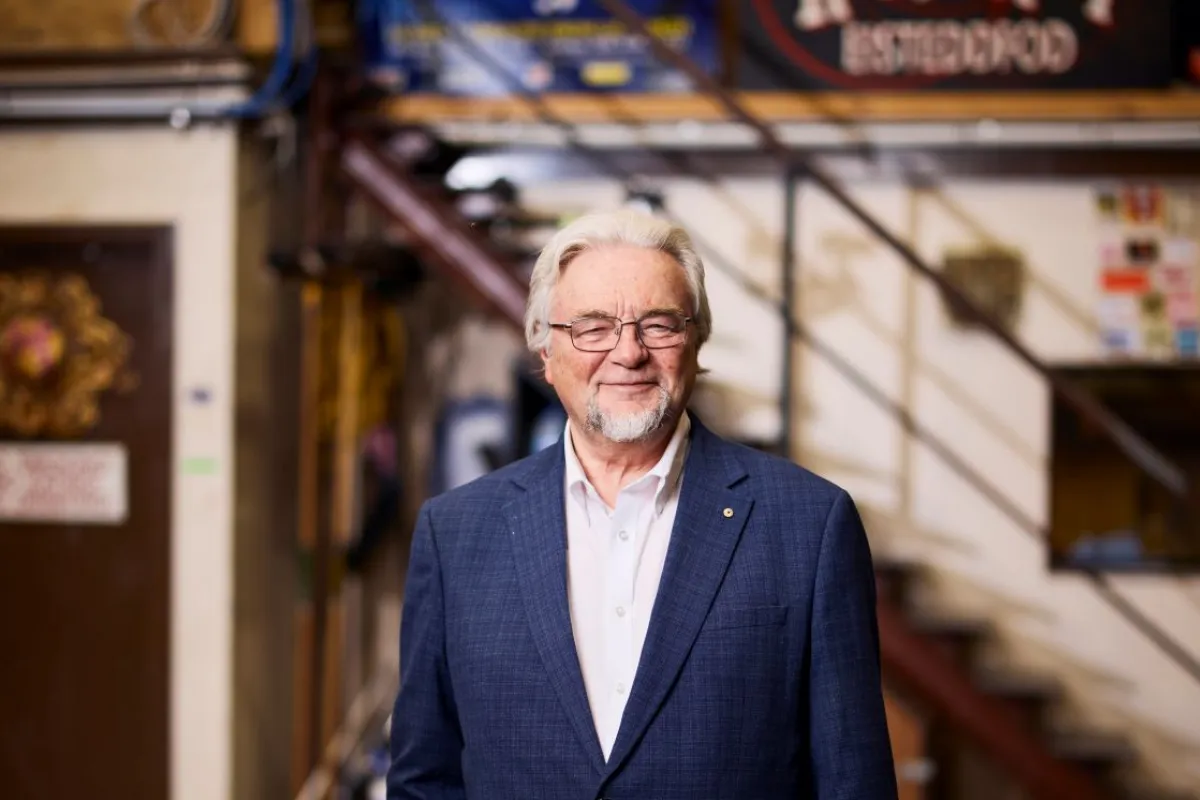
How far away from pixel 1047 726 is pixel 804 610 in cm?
308

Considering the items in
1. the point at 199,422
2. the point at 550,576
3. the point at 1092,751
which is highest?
the point at 199,422

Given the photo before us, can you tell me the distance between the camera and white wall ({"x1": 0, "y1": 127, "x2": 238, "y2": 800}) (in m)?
3.98

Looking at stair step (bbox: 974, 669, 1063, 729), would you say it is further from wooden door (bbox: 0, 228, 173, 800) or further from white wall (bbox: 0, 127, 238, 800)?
wooden door (bbox: 0, 228, 173, 800)

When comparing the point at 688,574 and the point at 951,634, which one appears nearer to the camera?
the point at 688,574

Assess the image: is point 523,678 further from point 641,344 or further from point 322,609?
point 322,609

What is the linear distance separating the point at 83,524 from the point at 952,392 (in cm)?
360

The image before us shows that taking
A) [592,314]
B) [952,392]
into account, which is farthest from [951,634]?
[592,314]

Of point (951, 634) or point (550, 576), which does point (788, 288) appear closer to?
point (951, 634)

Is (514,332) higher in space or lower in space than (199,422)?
higher

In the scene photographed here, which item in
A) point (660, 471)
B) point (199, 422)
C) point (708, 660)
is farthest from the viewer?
point (199, 422)

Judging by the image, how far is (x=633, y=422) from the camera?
1478 millimetres

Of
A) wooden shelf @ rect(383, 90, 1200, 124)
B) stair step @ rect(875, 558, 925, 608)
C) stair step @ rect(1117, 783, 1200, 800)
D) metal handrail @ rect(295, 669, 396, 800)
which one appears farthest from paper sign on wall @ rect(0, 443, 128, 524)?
stair step @ rect(1117, 783, 1200, 800)

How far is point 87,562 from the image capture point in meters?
4.11

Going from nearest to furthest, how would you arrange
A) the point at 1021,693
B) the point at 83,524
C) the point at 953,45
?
the point at 1021,693 < the point at 83,524 < the point at 953,45
